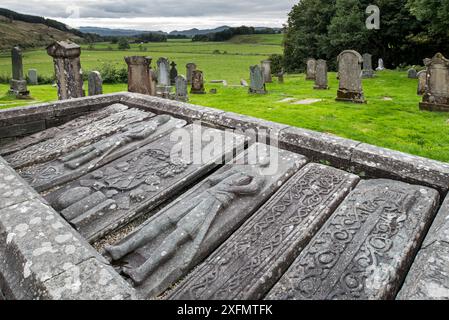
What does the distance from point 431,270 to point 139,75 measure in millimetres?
11411

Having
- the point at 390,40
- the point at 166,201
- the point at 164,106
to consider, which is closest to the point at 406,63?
the point at 390,40

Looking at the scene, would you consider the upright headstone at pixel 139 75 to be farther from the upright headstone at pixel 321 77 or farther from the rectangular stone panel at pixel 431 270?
the rectangular stone panel at pixel 431 270

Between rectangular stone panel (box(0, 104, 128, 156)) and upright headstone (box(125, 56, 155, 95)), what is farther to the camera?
upright headstone (box(125, 56, 155, 95))

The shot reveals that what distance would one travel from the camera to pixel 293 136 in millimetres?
4262

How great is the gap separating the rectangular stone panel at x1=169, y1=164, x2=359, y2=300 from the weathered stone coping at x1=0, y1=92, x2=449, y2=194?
0.27 m

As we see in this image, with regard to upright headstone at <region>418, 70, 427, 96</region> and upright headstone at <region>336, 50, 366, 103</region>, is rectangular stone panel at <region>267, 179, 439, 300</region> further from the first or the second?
upright headstone at <region>418, 70, 427, 96</region>

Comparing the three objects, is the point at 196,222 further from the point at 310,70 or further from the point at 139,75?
→ the point at 310,70

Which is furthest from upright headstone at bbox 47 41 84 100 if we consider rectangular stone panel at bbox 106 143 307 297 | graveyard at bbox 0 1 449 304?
rectangular stone panel at bbox 106 143 307 297

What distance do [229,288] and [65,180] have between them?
2.65 metres

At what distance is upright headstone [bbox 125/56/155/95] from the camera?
38.9 feet

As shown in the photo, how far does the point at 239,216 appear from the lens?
3.14 m

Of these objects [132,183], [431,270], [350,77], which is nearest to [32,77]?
[350,77]

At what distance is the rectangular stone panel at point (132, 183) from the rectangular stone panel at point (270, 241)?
1028 millimetres
